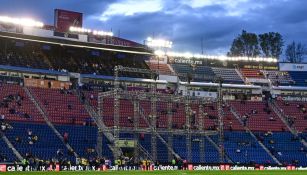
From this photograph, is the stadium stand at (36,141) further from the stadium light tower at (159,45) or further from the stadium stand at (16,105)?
the stadium light tower at (159,45)

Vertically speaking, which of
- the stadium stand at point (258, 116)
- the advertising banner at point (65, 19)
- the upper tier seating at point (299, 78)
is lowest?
the stadium stand at point (258, 116)

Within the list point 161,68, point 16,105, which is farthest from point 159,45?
point 16,105

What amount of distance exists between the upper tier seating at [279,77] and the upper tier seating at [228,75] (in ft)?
21.7

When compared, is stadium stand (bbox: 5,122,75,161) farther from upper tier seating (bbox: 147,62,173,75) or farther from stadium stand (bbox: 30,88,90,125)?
upper tier seating (bbox: 147,62,173,75)

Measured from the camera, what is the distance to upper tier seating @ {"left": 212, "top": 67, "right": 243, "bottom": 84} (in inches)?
4258

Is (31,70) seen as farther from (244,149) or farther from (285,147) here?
(285,147)

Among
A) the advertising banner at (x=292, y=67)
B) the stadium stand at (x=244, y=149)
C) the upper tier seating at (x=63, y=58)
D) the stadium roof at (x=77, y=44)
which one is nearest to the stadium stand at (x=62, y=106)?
the upper tier seating at (x=63, y=58)

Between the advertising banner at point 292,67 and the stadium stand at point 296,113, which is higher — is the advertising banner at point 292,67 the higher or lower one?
the higher one

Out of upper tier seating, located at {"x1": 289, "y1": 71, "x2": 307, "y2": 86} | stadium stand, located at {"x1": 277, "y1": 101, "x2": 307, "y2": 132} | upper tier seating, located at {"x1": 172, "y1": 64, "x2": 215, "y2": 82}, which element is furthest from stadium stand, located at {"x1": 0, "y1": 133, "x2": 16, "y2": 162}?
upper tier seating, located at {"x1": 289, "y1": 71, "x2": 307, "y2": 86}

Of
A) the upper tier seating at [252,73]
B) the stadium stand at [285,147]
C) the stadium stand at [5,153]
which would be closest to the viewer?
the stadium stand at [5,153]

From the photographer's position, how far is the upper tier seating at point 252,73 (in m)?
111

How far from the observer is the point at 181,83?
328ft

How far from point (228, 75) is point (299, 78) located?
14.9 metres

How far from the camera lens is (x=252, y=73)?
368 feet
